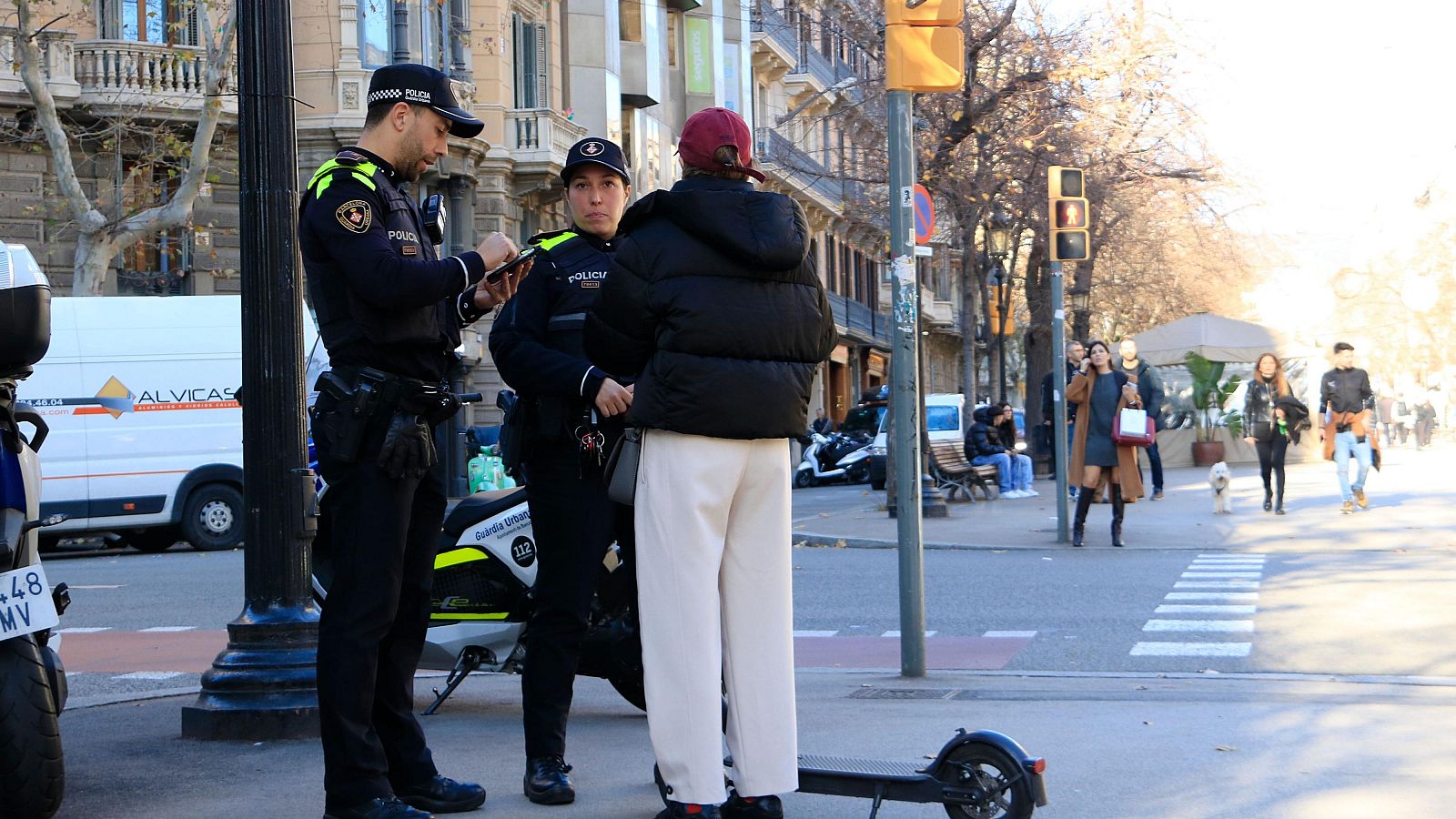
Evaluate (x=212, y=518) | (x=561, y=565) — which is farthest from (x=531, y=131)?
(x=561, y=565)

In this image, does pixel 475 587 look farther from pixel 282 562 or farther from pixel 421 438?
Result: pixel 421 438

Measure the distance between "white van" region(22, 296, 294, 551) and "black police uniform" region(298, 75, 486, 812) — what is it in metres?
14.7

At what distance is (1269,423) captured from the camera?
1916 centimetres

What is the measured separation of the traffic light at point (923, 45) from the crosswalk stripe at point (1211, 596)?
4.72m

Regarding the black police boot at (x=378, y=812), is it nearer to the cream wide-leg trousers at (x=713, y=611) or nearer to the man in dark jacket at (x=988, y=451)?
the cream wide-leg trousers at (x=713, y=611)

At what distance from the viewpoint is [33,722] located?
14.9ft

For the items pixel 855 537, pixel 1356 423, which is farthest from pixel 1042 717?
pixel 1356 423

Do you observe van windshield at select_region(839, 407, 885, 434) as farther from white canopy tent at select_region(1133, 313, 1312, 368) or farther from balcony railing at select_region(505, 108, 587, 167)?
balcony railing at select_region(505, 108, 587, 167)

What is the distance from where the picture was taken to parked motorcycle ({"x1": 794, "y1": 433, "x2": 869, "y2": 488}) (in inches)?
1309

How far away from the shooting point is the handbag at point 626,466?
4.57 meters

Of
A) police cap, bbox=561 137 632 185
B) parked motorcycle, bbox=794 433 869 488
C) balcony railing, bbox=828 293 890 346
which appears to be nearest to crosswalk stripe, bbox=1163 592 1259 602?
police cap, bbox=561 137 632 185

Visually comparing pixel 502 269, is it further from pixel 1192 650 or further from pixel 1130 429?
pixel 1130 429

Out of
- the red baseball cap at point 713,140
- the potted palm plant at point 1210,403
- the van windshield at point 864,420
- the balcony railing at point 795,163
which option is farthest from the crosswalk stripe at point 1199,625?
the balcony railing at point 795,163

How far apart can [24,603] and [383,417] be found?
3.44 ft
